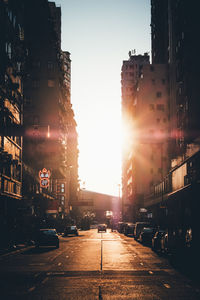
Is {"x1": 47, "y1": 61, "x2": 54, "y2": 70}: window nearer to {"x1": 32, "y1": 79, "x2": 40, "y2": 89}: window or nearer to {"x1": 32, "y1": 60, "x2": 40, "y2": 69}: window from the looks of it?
{"x1": 32, "y1": 60, "x2": 40, "y2": 69}: window

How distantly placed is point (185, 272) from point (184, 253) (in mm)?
3408

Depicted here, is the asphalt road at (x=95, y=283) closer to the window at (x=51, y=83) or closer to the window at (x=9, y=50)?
the window at (x=9, y=50)

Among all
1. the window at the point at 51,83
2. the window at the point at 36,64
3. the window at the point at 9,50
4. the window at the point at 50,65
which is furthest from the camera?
the window at the point at 50,65

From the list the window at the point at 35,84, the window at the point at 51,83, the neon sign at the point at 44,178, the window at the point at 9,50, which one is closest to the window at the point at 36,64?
the window at the point at 35,84

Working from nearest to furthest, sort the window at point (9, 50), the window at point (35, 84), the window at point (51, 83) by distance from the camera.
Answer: the window at point (9, 50) < the window at point (35, 84) < the window at point (51, 83)

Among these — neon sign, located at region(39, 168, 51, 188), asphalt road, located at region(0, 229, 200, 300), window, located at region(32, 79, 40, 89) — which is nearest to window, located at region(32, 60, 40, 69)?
window, located at region(32, 79, 40, 89)

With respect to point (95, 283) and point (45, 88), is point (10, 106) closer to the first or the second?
point (95, 283)

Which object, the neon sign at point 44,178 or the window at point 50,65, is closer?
the neon sign at point 44,178

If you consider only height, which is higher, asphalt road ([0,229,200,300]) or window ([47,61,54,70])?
window ([47,61,54,70])

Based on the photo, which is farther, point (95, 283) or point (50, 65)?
point (50, 65)

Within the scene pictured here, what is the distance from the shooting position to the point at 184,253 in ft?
79.0

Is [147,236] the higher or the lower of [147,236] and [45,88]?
the lower

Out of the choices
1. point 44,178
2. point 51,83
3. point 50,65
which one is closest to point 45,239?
point 44,178

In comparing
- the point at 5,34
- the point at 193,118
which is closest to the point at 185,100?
the point at 193,118
